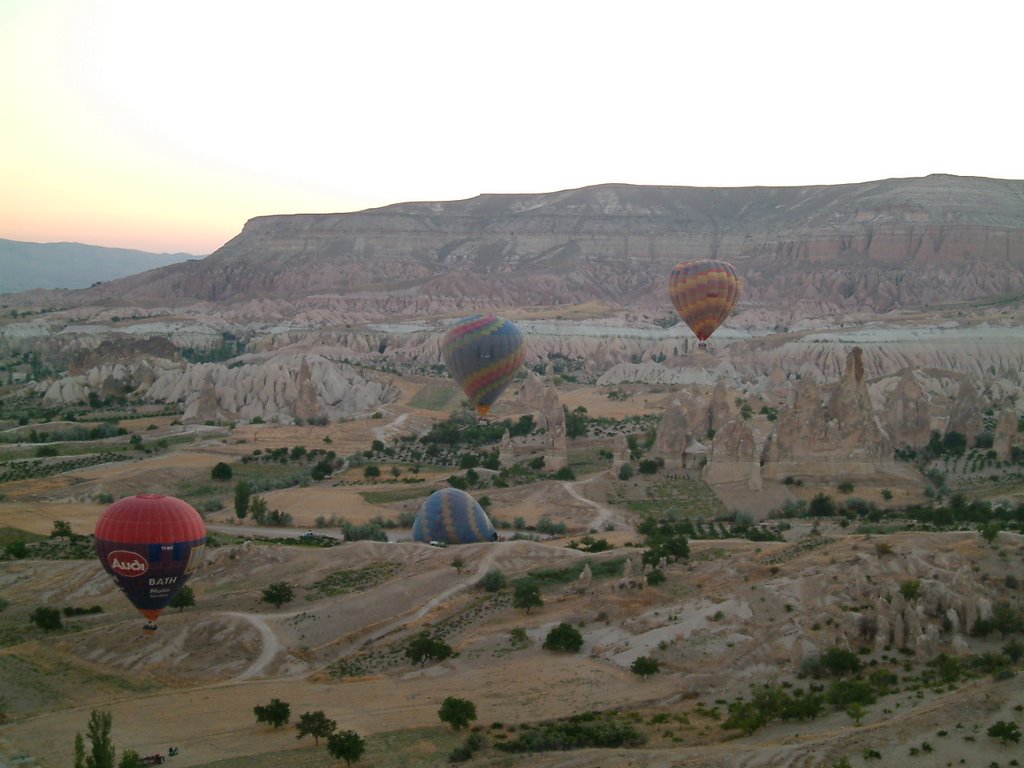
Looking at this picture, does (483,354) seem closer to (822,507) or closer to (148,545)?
(822,507)

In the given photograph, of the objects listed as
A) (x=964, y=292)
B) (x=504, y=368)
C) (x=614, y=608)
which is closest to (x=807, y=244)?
(x=964, y=292)

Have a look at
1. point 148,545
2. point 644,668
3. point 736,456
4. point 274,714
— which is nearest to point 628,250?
point 736,456

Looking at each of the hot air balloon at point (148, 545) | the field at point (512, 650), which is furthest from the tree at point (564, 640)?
the hot air balloon at point (148, 545)

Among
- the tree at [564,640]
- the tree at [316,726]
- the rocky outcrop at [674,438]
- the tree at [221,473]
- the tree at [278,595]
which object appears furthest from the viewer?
the tree at [221,473]

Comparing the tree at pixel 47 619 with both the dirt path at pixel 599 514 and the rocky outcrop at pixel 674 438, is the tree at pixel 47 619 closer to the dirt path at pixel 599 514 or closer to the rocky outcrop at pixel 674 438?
the dirt path at pixel 599 514

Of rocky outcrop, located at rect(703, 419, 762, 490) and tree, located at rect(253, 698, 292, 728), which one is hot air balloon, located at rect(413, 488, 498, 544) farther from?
tree, located at rect(253, 698, 292, 728)

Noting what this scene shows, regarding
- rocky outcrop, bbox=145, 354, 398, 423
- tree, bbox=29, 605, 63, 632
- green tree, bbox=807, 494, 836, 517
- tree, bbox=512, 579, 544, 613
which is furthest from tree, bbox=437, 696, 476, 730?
rocky outcrop, bbox=145, 354, 398, 423
